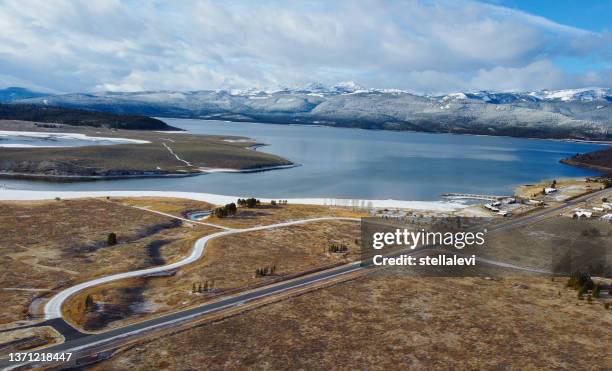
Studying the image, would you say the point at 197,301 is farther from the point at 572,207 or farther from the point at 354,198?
A: the point at 572,207

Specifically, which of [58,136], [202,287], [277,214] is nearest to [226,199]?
[277,214]

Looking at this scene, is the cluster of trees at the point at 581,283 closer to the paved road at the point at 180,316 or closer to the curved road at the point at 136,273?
the paved road at the point at 180,316

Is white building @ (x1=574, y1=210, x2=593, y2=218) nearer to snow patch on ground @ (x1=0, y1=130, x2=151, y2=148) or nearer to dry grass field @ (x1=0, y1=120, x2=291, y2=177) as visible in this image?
dry grass field @ (x1=0, y1=120, x2=291, y2=177)

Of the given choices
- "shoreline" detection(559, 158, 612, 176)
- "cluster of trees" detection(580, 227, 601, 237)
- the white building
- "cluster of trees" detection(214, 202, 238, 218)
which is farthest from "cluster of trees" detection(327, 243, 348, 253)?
"shoreline" detection(559, 158, 612, 176)

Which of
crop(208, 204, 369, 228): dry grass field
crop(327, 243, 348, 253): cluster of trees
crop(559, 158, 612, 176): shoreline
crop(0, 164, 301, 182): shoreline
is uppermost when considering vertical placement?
crop(559, 158, 612, 176): shoreline

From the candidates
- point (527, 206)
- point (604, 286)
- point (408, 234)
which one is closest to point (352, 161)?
point (527, 206)

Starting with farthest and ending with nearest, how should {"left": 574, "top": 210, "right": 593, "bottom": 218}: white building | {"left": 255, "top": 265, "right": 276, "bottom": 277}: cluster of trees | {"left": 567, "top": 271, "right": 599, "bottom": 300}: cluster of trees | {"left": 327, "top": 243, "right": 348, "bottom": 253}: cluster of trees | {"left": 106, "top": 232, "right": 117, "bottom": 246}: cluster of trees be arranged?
{"left": 574, "top": 210, "right": 593, "bottom": 218}: white building, {"left": 327, "top": 243, "right": 348, "bottom": 253}: cluster of trees, {"left": 106, "top": 232, "right": 117, "bottom": 246}: cluster of trees, {"left": 255, "top": 265, "right": 276, "bottom": 277}: cluster of trees, {"left": 567, "top": 271, "right": 599, "bottom": 300}: cluster of trees

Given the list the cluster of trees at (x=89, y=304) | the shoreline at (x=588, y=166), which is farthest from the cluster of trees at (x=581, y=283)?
the shoreline at (x=588, y=166)
